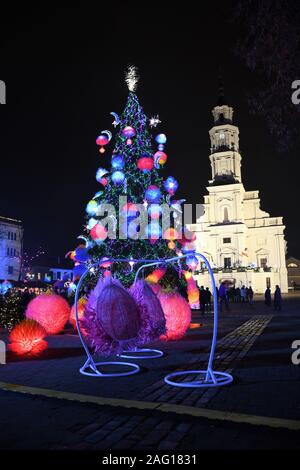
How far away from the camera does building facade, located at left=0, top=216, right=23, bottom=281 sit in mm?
65500

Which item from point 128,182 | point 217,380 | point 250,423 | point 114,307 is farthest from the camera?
point 128,182

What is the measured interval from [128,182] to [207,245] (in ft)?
164

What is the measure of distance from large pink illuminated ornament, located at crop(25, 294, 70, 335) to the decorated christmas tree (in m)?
3.23

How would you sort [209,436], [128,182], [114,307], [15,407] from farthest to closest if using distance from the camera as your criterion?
1. [128,182]
2. [114,307]
3. [15,407]
4. [209,436]

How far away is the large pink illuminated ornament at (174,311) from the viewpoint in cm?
1211

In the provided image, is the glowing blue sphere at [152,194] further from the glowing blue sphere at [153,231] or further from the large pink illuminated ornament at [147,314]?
the large pink illuminated ornament at [147,314]

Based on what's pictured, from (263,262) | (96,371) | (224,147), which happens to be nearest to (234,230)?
(263,262)

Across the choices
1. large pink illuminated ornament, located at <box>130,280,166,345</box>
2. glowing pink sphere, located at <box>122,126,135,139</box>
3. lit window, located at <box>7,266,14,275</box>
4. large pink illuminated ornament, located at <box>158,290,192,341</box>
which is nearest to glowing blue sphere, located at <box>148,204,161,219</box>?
glowing pink sphere, located at <box>122,126,135,139</box>

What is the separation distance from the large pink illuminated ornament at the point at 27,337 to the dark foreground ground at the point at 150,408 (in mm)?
990

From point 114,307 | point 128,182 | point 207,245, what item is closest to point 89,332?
point 114,307

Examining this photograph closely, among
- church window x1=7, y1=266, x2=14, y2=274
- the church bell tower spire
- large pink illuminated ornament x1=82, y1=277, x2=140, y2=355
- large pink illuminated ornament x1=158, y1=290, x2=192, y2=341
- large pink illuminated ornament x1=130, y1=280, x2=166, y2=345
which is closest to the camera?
large pink illuminated ornament x1=82, y1=277, x2=140, y2=355

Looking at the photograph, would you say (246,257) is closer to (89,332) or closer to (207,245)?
(207,245)

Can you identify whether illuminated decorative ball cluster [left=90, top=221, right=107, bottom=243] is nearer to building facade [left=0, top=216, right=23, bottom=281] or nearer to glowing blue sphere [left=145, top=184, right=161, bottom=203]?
glowing blue sphere [left=145, top=184, right=161, bottom=203]

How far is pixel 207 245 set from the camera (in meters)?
67.2
